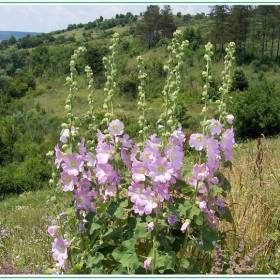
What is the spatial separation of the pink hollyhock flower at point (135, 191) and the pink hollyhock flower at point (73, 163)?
30 centimetres

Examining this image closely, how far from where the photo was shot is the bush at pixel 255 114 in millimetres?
23797

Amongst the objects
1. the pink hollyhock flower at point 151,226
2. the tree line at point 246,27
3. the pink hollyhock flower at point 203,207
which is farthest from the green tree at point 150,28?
the pink hollyhock flower at point 151,226

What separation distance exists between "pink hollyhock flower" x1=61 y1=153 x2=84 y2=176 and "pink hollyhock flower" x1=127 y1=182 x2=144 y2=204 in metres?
0.30

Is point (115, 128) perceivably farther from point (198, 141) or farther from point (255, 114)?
point (255, 114)

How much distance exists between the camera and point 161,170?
2.11 meters

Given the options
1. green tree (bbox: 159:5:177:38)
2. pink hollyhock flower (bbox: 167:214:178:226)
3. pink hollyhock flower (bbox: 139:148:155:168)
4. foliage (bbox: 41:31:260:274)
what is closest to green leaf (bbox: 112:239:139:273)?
foliage (bbox: 41:31:260:274)

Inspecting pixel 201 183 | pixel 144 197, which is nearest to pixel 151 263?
pixel 144 197

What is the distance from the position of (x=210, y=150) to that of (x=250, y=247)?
1326 mm

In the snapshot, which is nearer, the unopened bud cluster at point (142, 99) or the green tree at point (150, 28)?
the unopened bud cluster at point (142, 99)

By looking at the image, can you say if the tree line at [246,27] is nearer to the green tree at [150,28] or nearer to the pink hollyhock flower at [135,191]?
the green tree at [150,28]

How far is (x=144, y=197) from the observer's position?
7.05 ft

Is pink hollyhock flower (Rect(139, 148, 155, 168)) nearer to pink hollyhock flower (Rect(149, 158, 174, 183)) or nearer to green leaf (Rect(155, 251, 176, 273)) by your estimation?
pink hollyhock flower (Rect(149, 158, 174, 183))

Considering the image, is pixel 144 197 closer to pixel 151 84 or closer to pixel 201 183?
pixel 201 183

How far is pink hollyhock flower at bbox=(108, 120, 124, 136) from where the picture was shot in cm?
220
